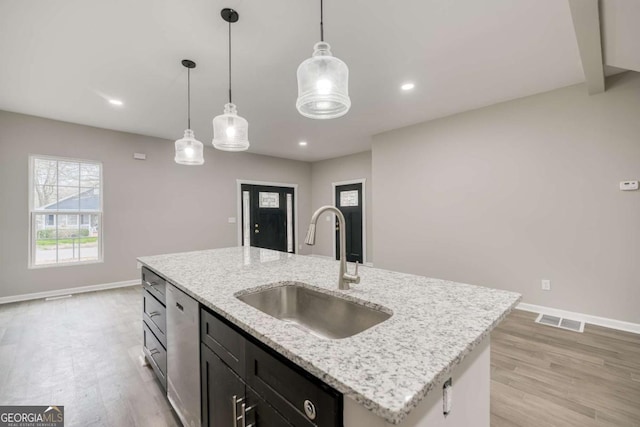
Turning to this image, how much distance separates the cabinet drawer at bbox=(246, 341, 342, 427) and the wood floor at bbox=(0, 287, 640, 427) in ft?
4.11

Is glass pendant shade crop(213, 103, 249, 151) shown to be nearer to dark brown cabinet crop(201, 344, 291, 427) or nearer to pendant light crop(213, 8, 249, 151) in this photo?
pendant light crop(213, 8, 249, 151)

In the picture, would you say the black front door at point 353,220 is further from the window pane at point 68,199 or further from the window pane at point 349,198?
the window pane at point 68,199

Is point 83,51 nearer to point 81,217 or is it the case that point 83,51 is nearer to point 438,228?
point 81,217

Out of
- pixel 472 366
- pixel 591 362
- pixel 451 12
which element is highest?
pixel 451 12

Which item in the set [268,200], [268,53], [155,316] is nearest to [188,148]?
[268,53]

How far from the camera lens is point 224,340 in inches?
44.9

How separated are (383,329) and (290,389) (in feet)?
1.10

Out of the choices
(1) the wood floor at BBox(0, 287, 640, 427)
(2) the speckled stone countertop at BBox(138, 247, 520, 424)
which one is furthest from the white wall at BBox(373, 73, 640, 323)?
(2) the speckled stone countertop at BBox(138, 247, 520, 424)

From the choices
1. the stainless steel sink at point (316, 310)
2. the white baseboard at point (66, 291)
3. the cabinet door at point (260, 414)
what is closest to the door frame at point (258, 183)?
the white baseboard at point (66, 291)

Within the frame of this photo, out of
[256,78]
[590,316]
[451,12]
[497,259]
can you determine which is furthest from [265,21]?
[590,316]

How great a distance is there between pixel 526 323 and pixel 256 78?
3954mm

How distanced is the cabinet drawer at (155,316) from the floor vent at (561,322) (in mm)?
3670

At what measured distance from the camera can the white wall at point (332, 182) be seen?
6.07 metres

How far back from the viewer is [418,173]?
14.2 feet
